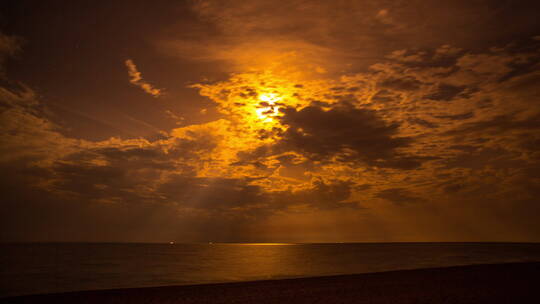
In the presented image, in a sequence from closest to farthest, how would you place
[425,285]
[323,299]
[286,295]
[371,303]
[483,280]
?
[371,303] < [323,299] < [286,295] < [425,285] < [483,280]

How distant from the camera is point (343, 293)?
21.0 m

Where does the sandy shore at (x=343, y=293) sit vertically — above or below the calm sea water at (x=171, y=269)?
above

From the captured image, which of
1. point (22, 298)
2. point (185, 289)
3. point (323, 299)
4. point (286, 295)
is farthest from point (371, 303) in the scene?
point (22, 298)

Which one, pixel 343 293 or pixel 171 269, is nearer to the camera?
pixel 343 293

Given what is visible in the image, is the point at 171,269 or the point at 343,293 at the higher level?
the point at 343,293

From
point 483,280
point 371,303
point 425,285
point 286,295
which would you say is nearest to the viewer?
point 371,303

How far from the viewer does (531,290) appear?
20500 mm

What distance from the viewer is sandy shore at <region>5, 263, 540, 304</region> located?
739 inches

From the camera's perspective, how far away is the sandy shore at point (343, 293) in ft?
61.6

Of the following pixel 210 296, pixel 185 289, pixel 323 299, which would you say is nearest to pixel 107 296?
pixel 185 289

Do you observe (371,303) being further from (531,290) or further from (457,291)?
(531,290)

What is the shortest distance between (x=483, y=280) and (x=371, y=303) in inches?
546

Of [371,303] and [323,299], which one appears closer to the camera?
[371,303]

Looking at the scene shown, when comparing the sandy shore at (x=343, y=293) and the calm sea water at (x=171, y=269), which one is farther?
the calm sea water at (x=171, y=269)
